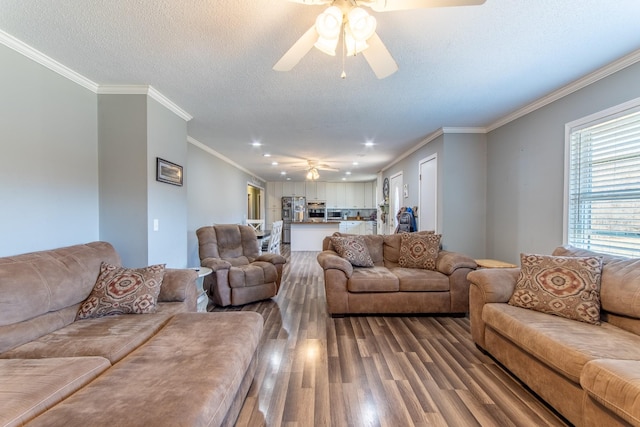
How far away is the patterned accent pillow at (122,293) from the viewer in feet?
6.46

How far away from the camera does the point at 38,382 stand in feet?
3.88

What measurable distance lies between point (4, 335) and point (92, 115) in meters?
2.08

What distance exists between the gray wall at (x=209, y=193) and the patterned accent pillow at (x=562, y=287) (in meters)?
4.49

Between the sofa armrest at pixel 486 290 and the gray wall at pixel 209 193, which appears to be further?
the gray wall at pixel 209 193

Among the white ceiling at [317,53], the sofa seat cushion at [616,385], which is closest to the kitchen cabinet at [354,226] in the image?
the white ceiling at [317,53]

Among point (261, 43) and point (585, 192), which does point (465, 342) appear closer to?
point (585, 192)

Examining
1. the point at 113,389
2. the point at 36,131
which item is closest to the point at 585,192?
the point at 113,389

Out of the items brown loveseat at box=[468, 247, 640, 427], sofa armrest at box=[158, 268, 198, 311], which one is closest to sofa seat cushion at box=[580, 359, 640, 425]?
brown loveseat at box=[468, 247, 640, 427]

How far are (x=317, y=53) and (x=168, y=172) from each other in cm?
212

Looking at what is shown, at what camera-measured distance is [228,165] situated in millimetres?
6250

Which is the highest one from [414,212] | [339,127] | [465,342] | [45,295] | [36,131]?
[339,127]

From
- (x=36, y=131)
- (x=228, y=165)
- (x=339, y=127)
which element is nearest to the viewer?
(x=36, y=131)

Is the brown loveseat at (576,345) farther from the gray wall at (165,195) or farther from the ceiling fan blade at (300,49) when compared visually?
the gray wall at (165,195)

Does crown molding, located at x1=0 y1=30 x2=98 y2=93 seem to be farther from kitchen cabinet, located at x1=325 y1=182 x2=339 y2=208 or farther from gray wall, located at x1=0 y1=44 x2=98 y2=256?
kitchen cabinet, located at x1=325 y1=182 x2=339 y2=208
